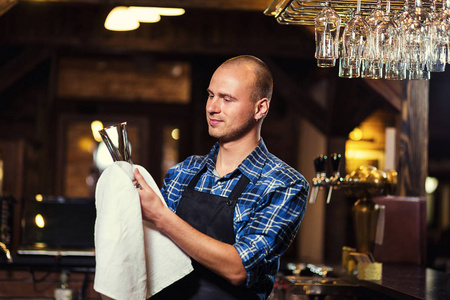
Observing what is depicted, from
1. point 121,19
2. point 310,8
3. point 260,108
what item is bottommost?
point 260,108

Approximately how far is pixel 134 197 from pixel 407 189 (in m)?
3.08

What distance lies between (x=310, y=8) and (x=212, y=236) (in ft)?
4.90

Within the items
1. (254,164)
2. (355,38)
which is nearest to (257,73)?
(254,164)

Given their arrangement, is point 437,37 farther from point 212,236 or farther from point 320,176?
point 212,236

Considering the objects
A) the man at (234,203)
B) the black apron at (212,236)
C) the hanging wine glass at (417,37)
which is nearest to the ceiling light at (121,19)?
the hanging wine glass at (417,37)

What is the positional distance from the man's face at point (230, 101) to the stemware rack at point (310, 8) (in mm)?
1018

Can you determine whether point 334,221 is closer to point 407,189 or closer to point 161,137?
point 161,137

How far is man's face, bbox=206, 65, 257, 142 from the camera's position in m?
2.11

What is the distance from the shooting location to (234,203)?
2088mm

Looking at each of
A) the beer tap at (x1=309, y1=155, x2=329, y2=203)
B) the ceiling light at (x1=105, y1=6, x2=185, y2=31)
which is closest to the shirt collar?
the beer tap at (x1=309, y1=155, x2=329, y2=203)

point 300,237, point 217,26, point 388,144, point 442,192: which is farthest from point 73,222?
point 442,192

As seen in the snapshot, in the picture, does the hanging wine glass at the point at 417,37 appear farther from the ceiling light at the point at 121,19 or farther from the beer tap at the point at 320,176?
the ceiling light at the point at 121,19

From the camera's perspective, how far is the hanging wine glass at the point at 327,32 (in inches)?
111

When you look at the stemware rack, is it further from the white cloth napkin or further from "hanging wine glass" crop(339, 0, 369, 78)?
the white cloth napkin
